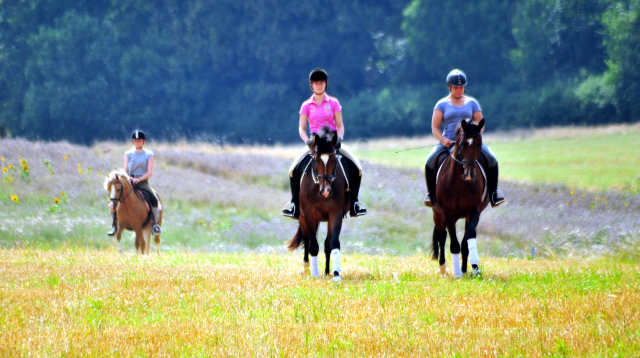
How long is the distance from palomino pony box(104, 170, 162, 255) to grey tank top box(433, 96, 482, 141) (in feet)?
21.1

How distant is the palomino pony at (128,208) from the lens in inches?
545

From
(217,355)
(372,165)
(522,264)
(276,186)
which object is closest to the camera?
(217,355)

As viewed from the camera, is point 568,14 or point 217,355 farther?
point 568,14

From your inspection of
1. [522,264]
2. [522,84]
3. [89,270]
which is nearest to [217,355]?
[89,270]

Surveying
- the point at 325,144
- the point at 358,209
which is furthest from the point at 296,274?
the point at 325,144

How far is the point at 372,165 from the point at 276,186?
12.5ft

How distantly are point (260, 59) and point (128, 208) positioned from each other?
32.7 metres

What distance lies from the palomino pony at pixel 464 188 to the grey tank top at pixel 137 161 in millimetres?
6427

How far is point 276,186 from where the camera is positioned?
24.4 m

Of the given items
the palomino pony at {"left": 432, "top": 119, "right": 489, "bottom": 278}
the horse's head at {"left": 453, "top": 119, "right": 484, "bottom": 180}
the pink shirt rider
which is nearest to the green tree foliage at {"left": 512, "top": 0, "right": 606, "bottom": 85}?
the palomino pony at {"left": 432, "top": 119, "right": 489, "bottom": 278}

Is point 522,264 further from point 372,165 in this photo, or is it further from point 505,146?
point 505,146

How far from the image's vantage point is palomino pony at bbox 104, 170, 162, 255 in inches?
545

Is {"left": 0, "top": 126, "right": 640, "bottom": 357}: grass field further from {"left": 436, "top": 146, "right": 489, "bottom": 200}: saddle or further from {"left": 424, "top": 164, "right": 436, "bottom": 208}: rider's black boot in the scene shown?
{"left": 436, "top": 146, "right": 489, "bottom": 200}: saddle

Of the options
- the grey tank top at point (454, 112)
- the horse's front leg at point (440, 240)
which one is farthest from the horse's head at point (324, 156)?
the horse's front leg at point (440, 240)
